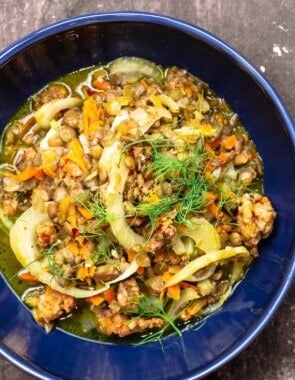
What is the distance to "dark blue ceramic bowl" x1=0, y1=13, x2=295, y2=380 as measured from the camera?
2.93 metres

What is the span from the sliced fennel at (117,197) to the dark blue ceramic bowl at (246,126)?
22.9 inches

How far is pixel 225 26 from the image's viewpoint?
3.44 metres

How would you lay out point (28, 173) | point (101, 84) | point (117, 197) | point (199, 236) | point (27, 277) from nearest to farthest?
point (117, 197) < point (199, 236) < point (28, 173) < point (27, 277) < point (101, 84)

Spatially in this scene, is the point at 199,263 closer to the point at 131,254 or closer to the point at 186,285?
the point at 186,285

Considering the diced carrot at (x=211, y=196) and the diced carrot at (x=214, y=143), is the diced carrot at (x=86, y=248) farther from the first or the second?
the diced carrot at (x=214, y=143)

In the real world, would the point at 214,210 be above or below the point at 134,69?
below

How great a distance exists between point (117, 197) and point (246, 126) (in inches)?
30.4

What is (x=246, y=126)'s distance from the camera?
317 centimetres

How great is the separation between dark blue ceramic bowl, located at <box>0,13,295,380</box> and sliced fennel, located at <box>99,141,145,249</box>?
0.58 metres

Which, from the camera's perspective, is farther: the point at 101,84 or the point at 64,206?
the point at 101,84

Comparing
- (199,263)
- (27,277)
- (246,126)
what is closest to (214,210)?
(199,263)

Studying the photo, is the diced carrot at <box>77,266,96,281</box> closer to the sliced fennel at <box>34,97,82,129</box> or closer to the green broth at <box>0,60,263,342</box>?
the green broth at <box>0,60,263,342</box>

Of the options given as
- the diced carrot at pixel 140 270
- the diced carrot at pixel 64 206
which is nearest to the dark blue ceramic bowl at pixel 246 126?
the diced carrot at pixel 140 270

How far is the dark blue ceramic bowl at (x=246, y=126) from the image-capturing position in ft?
9.62
